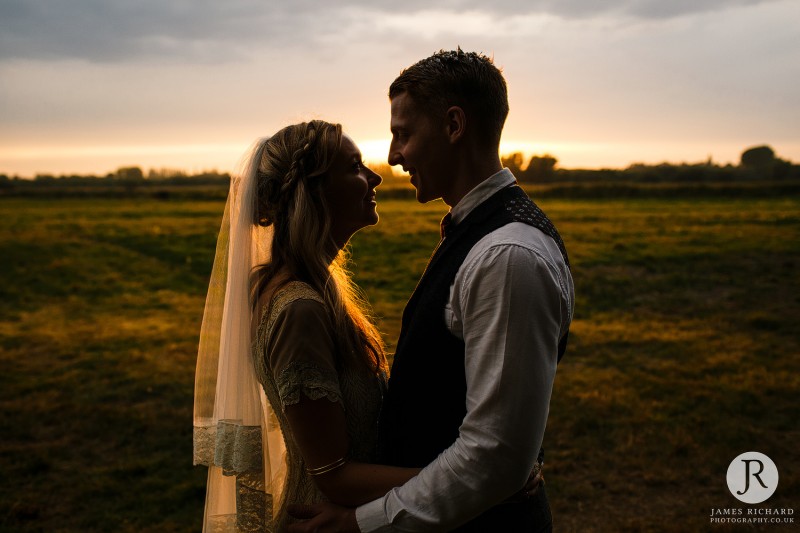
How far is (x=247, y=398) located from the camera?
294 centimetres

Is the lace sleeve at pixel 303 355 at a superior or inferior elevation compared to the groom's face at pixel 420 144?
inferior

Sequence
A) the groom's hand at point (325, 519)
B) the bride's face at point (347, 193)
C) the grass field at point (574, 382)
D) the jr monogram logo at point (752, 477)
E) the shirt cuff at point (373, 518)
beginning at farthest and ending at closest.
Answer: the grass field at point (574, 382) → the jr monogram logo at point (752, 477) → the bride's face at point (347, 193) → the groom's hand at point (325, 519) → the shirt cuff at point (373, 518)

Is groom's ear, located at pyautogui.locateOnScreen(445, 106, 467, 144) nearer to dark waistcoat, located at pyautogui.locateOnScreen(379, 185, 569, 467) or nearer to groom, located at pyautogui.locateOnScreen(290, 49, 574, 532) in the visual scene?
groom, located at pyautogui.locateOnScreen(290, 49, 574, 532)

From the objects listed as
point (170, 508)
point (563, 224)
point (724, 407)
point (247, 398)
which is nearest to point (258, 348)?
point (247, 398)

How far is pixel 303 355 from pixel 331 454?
360 millimetres

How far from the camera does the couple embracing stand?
196 cm

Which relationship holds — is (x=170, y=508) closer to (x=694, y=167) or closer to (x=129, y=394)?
(x=129, y=394)

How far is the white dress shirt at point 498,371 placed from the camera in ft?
6.27

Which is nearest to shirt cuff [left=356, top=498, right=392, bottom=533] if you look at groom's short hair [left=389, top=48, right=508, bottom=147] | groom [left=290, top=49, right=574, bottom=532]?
groom [left=290, top=49, right=574, bottom=532]

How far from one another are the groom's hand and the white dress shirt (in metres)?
0.23

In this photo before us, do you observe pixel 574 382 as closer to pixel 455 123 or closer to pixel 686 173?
pixel 455 123

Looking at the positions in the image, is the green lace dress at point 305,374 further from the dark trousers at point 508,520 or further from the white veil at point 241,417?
the dark trousers at point 508,520

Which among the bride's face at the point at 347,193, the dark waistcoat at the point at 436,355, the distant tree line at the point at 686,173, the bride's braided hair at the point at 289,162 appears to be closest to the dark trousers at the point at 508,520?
the dark waistcoat at the point at 436,355

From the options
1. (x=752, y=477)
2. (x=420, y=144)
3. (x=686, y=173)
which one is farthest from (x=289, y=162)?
(x=686, y=173)
